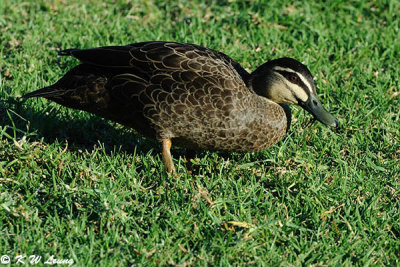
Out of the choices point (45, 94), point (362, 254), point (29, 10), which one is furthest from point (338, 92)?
point (29, 10)

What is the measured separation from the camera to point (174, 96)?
4453mm

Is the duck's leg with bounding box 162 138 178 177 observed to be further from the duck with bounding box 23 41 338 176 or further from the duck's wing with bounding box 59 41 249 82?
the duck's wing with bounding box 59 41 249 82

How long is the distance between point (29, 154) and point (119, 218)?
1.12 meters

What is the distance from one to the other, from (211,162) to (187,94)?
737 mm

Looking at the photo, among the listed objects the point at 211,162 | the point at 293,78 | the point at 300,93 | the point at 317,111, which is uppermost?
the point at 293,78

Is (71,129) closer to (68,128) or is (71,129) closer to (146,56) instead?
(68,128)

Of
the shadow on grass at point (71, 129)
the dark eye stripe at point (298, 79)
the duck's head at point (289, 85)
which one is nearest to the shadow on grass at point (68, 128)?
the shadow on grass at point (71, 129)

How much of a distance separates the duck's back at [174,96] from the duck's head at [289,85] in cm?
10

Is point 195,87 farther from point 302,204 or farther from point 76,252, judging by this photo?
point 76,252

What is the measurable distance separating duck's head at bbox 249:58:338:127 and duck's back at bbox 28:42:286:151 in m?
0.10

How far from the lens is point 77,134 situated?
5270 millimetres

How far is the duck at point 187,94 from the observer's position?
14.7 feet

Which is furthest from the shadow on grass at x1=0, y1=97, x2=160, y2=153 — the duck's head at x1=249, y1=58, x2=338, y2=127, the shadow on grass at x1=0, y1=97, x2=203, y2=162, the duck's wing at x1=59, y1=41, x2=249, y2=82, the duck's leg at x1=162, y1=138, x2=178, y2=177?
the duck's head at x1=249, y1=58, x2=338, y2=127

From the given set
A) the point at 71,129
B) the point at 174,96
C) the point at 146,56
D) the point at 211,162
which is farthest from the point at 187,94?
the point at 71,129
